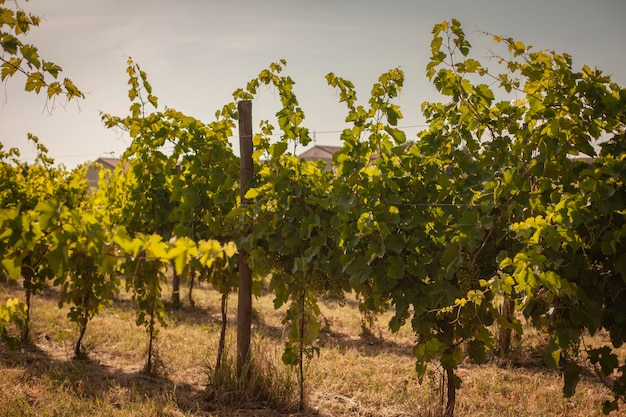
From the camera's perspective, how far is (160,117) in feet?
15.5

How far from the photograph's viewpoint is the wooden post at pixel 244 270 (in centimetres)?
441

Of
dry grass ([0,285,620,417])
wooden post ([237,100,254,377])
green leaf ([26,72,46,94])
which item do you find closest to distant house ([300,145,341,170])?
dry grass ([0,285,620,417])

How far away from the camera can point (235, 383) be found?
430 cm

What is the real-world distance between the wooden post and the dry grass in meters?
0.12

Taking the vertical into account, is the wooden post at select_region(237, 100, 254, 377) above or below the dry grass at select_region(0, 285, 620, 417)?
above

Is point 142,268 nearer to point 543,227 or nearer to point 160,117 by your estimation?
point 160,117

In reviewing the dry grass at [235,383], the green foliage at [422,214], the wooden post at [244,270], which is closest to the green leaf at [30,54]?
the green foliage at [422,214]

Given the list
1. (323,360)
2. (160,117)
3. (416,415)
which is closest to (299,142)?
(160,117)

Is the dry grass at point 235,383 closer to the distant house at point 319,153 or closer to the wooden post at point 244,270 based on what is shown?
the wooden post at point 244,270

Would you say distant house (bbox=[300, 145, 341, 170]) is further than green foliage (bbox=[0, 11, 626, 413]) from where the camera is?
Yes

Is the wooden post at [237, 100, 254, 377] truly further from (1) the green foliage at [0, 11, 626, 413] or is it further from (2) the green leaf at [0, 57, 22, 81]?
(2) the green leaf at [0, 57, 22, 81]

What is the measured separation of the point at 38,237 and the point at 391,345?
5919 millimetres

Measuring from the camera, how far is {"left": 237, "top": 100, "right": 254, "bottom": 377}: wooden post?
4.41 metres

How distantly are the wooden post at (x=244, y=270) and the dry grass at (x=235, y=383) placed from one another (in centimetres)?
12
